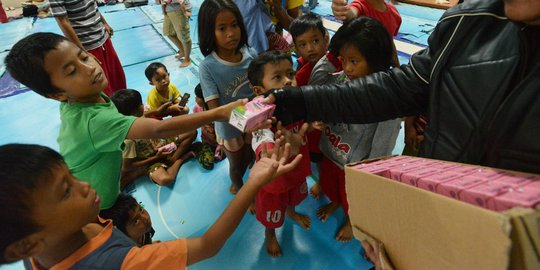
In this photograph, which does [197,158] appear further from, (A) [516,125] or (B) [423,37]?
(B) [423,37]

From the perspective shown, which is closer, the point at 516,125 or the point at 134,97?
the point at 516,125

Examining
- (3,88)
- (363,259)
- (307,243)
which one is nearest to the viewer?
(363,259)

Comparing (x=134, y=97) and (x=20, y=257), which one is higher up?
(x=20, y=257)

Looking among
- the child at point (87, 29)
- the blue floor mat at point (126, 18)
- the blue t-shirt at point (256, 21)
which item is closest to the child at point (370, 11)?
the blue t-shirt at point (256, 21)

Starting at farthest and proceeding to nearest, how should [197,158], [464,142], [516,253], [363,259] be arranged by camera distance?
[197,158], [363,259], [464,142], [516,253]

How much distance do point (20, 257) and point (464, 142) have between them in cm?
117

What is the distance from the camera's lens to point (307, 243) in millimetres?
1765

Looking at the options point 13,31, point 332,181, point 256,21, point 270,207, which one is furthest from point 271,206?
point 13,31

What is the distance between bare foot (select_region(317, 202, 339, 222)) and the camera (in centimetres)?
Result: 189

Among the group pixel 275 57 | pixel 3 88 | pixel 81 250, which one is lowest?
pixel 3 88

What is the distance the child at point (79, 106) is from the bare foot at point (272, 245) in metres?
0.80

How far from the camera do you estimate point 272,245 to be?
5.58 ft

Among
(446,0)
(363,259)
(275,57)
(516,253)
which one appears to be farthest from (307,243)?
(446,0)

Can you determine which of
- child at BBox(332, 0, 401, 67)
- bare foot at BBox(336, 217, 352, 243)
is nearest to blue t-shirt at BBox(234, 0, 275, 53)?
child at BBox(332, 0, 401, 67)
